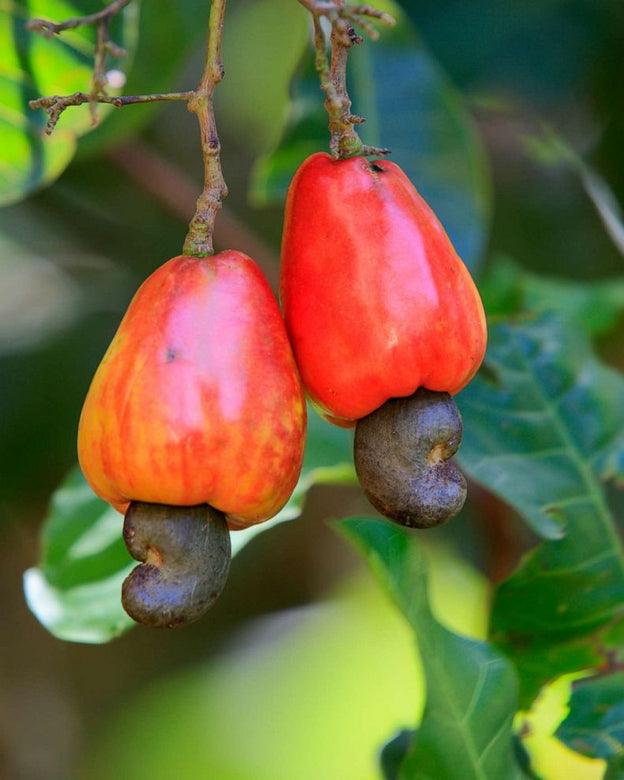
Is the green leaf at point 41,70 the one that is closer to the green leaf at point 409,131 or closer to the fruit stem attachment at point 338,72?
the green leaf at point 409,131

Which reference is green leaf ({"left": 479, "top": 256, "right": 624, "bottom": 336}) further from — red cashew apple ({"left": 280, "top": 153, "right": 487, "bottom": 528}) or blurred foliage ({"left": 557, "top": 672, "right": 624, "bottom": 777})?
red cashew apple ({"left": 280, "top": 153, "right": 487, "bottom": 528})

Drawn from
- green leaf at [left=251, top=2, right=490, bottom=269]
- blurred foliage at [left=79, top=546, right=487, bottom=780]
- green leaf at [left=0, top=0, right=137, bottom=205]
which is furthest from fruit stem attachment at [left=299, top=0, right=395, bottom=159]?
blurred foliage at [left=79, top=546, right=487, bottom=780]

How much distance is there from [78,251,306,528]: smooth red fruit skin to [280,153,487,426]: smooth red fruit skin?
0.03 meters

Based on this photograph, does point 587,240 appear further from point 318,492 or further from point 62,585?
point 62,585

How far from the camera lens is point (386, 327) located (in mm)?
840

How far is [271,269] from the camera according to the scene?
72.4 inches

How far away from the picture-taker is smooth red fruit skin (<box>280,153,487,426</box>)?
843 mm

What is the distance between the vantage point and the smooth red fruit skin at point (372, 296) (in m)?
0.84

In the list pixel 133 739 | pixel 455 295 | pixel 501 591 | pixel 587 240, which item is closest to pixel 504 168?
pixel 587 240

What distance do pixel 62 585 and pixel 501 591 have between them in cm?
58

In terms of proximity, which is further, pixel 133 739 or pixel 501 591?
pixel 133 739

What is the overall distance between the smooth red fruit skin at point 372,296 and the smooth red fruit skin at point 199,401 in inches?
1.3

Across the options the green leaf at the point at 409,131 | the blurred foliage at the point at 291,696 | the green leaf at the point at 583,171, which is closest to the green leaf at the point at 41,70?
the green leaf at the point at 409,131

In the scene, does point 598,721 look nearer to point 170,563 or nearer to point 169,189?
point 170,563
